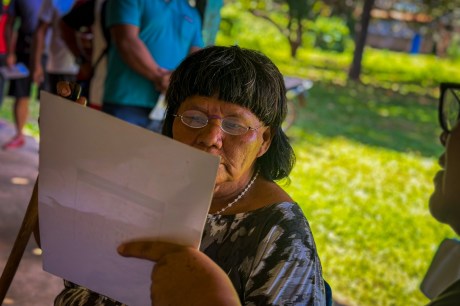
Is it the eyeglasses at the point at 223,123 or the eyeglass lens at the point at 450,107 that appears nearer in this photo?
the eyeglasses at the point at 223,123

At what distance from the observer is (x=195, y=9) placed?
3.62m

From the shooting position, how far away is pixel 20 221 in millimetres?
4227

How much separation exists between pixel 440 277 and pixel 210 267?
4.03 feet

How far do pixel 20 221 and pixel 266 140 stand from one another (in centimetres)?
292

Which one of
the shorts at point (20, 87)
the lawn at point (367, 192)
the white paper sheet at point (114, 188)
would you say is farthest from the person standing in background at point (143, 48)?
the shorts at point (20, 87)

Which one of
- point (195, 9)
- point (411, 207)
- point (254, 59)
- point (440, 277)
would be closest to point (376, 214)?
point (411, 207)

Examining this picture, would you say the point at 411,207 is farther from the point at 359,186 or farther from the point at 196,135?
the point at 196,135

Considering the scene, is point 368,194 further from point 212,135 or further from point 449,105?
point 212,135

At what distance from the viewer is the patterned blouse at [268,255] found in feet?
4.66

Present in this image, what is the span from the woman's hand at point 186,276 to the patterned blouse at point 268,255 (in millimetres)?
212

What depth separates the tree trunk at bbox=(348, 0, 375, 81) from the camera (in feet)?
43.4

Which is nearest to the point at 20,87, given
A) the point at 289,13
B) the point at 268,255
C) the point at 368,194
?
the point at 368,194

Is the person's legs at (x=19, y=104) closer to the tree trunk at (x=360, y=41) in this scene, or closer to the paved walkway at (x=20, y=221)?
the paved walkway at (x=20, y=221)

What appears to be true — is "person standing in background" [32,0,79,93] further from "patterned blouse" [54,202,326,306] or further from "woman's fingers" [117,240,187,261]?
"woman's fingers" [117,240,187,261]
